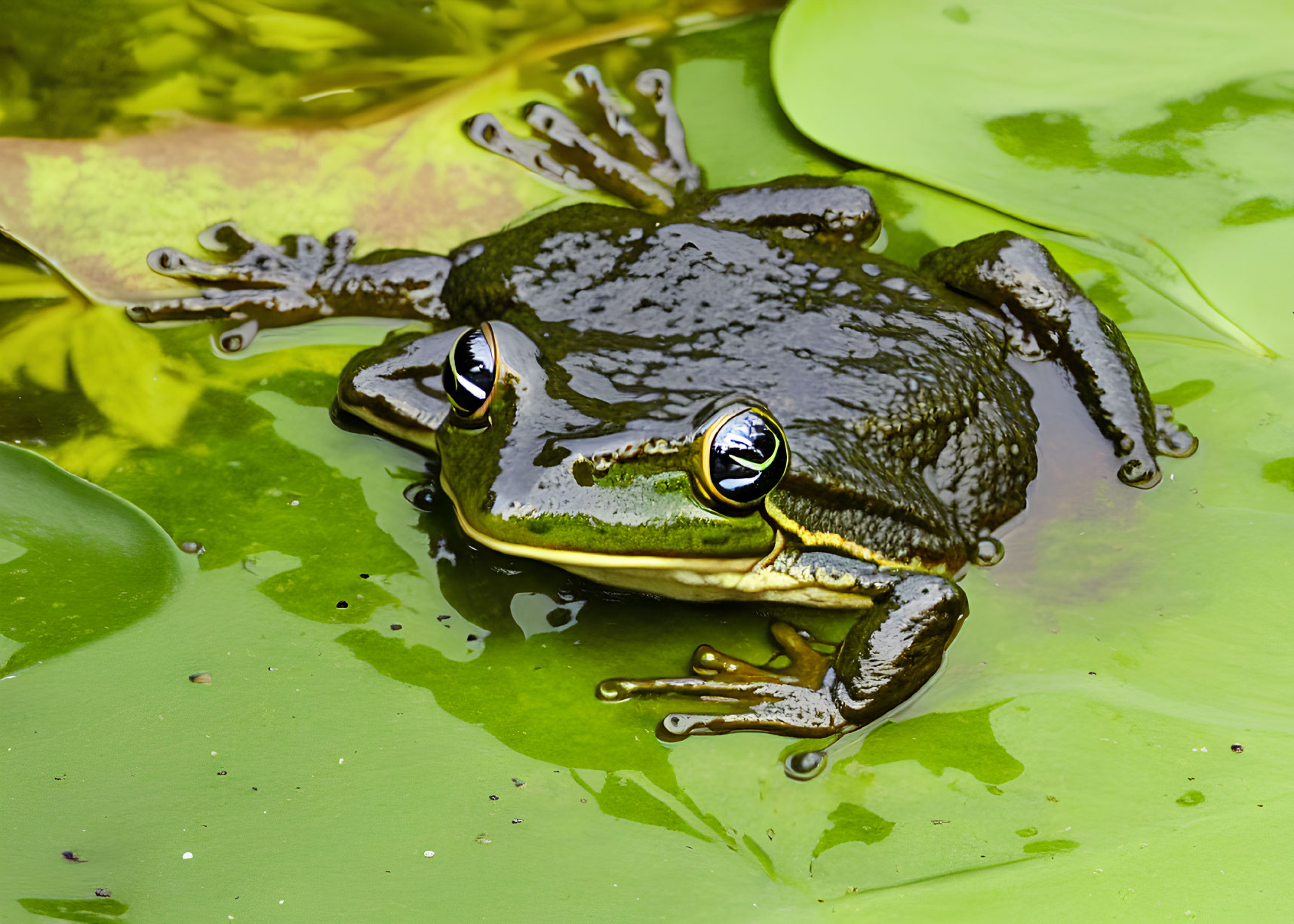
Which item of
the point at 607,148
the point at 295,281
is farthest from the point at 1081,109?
the point at 295,281

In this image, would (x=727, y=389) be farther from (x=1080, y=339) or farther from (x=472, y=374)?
(x=1080, y=339)

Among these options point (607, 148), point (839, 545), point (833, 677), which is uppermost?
point (607, 148)

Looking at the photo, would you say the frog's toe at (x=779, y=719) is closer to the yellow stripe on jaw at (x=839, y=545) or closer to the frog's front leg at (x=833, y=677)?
the frog's front leg at (x=833, y=677)

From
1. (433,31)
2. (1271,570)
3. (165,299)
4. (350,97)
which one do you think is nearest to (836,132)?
(433,31)

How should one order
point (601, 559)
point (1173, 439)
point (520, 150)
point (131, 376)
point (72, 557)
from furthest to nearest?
point (520, 150), point (1173, 439), point (131, 376), point (601, 559), point (72, 557)

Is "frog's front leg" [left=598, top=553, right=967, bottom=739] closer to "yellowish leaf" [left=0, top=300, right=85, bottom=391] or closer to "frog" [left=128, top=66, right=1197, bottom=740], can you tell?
"frog" [left=128, top=66, right=1197, bottom=740]

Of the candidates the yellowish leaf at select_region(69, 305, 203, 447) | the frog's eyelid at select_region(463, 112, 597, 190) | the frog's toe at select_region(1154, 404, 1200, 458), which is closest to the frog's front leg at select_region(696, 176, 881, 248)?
the frog's eyelid at select_region(463, 112, 597, 190)

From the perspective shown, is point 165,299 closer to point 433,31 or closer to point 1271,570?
point 433,31
